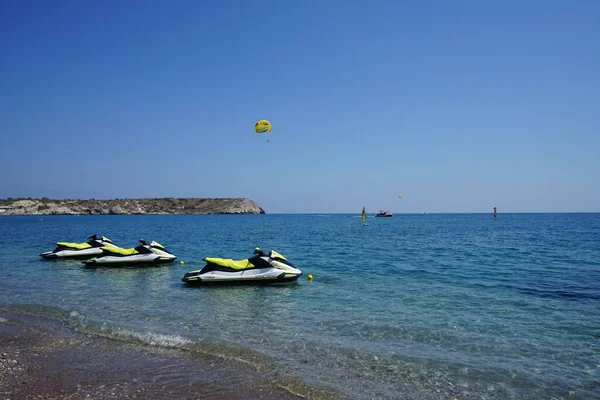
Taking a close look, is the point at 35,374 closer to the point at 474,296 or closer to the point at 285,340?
the point at 285,340

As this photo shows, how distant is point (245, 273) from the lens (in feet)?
61.1

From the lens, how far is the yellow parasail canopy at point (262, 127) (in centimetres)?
3344

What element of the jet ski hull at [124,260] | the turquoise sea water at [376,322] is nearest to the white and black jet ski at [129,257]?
the jet ski hull at [124,260]

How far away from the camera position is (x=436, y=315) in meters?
12.7

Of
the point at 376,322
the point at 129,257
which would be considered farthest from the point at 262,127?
the point at 376,322

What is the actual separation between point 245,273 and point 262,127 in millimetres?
17721

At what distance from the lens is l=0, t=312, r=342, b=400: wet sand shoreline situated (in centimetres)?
693

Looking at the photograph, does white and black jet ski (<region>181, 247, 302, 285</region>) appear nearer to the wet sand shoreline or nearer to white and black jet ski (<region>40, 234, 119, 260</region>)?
the wet sand shoreline

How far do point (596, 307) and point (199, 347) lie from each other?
13258 mm

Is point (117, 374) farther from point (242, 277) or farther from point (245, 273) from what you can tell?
point (245, 273)

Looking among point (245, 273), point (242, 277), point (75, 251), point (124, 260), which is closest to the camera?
point (242, 277)

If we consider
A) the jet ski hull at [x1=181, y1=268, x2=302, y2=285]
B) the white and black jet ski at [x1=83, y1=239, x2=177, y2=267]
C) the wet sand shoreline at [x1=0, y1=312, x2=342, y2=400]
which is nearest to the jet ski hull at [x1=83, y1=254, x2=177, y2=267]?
the white and black jet ski at [x1=83, y1=239, x2=177, y2=267]

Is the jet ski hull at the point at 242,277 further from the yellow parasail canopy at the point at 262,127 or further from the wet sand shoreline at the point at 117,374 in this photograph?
the yellow parasail canopy at the point at 262,127

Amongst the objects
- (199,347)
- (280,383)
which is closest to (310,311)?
(199,347)
